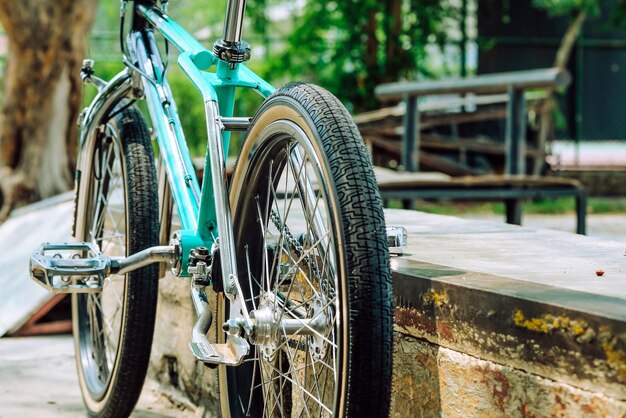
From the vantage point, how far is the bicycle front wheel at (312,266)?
193 centimetres

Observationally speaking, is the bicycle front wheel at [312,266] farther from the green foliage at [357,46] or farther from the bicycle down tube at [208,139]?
the green foliage at [357,46]

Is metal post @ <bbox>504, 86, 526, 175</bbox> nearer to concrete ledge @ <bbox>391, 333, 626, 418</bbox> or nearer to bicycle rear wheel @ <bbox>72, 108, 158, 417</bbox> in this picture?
bicycle rear wheel @ <bbox>72, 108, 158, 417</bbox>

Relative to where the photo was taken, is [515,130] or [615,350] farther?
[515,130]

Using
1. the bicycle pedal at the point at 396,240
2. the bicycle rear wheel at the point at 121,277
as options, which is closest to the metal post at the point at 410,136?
the bicycle rear wheel at the point at 121,277

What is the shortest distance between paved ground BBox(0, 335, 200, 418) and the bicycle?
190 millimetres

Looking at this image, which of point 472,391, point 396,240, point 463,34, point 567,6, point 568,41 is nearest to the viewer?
point 472,391

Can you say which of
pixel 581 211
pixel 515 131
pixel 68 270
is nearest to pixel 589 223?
pixel 515 131

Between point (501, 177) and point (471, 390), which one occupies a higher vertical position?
point (501, 177)

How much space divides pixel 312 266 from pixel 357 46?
1059cm

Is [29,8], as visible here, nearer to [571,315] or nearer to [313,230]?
[313,230]

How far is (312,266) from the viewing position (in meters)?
2.30

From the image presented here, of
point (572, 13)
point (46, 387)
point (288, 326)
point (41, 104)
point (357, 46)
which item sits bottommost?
point (46, 387)

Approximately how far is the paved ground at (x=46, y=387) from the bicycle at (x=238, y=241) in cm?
19

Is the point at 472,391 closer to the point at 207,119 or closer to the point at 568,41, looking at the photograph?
the point at 207,119
